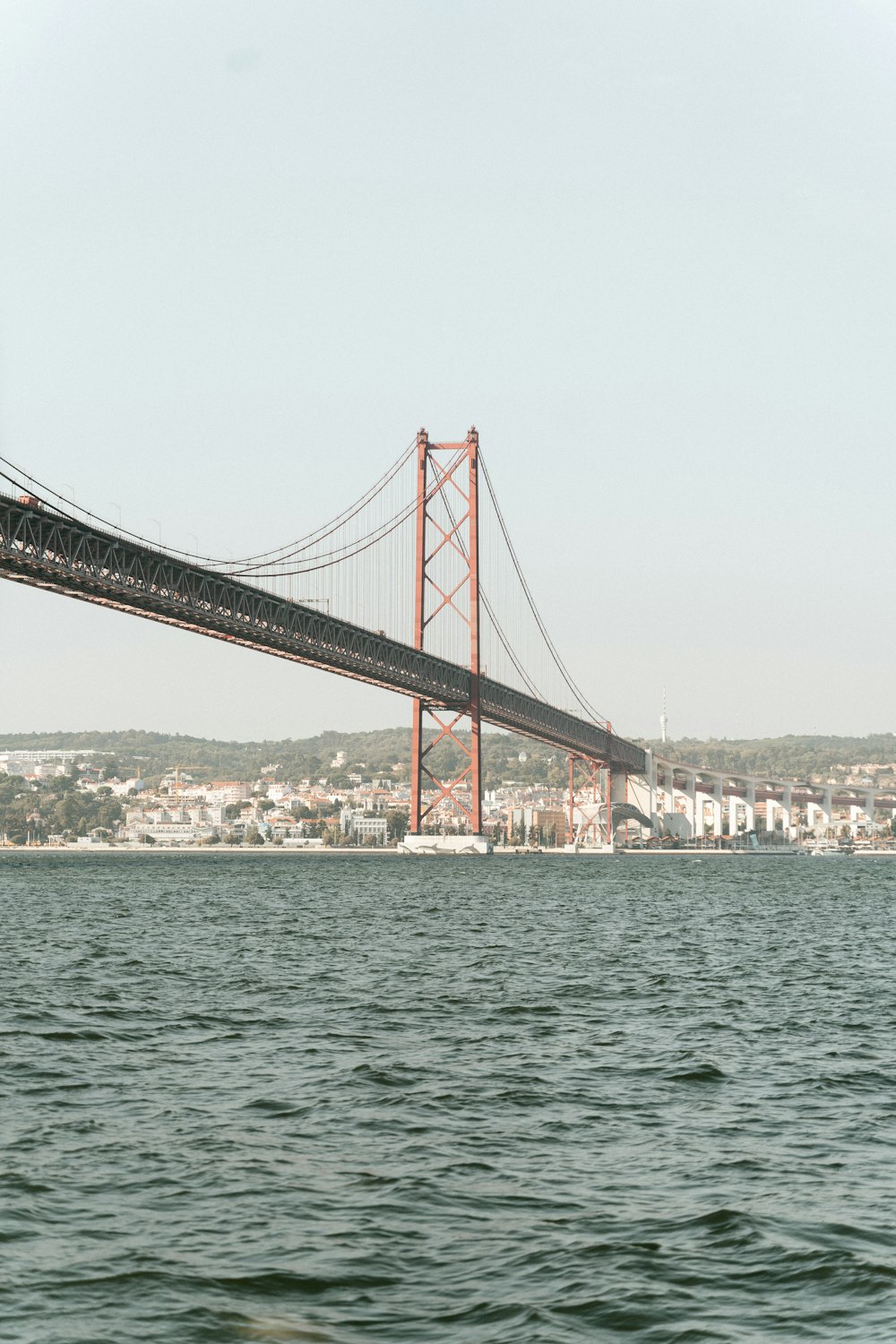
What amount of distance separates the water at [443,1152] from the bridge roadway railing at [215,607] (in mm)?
Answer: 28055

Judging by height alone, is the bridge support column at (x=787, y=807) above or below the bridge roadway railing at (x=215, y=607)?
below

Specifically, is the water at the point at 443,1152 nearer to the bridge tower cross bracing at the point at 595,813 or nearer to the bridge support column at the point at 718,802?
the bridge tower cross bracing at the point at 595,813

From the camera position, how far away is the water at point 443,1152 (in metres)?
7.36

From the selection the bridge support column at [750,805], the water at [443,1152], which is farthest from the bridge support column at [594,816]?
the water at [443,1152]

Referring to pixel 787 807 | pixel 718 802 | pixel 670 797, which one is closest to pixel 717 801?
pixel 718 802

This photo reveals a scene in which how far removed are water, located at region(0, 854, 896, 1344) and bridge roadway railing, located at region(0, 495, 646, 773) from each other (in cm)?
2805

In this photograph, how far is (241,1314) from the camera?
717 centimetres

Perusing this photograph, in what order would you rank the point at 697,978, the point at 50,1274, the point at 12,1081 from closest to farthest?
the point at 50,1274
the point at 12,1081
the point at 697,978

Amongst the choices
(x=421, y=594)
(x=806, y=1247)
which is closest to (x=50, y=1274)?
(x=806, y=1247)

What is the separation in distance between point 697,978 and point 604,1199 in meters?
13.8

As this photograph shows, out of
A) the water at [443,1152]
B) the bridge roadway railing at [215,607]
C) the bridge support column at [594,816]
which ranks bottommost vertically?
the water at [443,1152]

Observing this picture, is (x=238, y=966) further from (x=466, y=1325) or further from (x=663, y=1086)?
(x=466, y=1325)

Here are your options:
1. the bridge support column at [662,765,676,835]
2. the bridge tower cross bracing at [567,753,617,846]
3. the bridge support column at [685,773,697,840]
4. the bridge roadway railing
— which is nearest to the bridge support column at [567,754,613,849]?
the bridge tower cross bracing at [567,753,617,846]

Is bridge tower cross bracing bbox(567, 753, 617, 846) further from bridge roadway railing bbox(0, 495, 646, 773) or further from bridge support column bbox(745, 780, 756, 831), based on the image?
bridge roadway railing bbox(0, 495, 646, 773)
